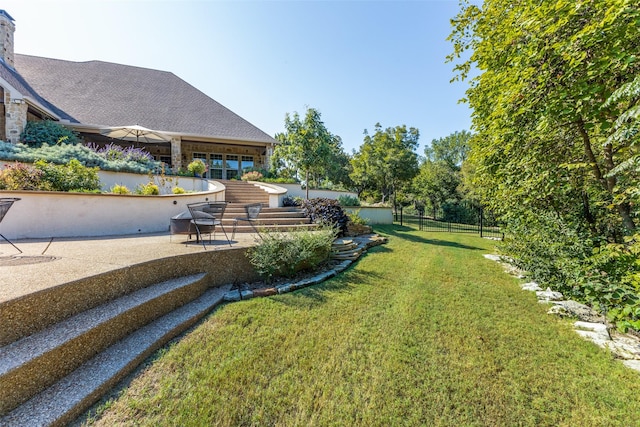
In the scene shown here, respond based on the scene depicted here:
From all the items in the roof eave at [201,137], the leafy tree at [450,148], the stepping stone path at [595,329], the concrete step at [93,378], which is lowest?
the stepping stone path at [595,329]

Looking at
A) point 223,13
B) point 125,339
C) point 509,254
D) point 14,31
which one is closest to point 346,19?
point 223,13

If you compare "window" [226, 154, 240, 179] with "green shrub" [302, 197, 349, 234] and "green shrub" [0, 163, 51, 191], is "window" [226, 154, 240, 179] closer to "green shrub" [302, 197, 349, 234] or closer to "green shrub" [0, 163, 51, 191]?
"green shrub" [302, 197, 349, 234]

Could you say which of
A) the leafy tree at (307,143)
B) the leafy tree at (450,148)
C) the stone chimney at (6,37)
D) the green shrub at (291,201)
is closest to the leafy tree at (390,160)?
the leafy tree at (307,143)

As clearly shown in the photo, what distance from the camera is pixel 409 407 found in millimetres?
2256

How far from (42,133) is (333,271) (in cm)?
1420

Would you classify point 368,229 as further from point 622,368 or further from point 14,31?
point 14,31

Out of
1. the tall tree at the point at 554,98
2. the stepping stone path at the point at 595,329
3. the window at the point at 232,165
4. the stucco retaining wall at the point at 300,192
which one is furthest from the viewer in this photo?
the window at the point at 232,165

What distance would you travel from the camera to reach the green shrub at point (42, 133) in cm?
1051

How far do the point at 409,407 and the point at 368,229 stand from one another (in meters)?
8.09

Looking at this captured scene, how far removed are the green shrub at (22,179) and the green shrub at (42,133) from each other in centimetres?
593

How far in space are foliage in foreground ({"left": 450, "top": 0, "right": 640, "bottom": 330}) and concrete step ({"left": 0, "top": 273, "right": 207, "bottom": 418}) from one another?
5508mm

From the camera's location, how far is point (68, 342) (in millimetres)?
2184

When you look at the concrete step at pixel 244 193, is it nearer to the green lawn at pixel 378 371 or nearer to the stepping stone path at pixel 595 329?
the green lawn at pixel 378 371

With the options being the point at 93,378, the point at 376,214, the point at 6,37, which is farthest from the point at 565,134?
the point at 6,37
